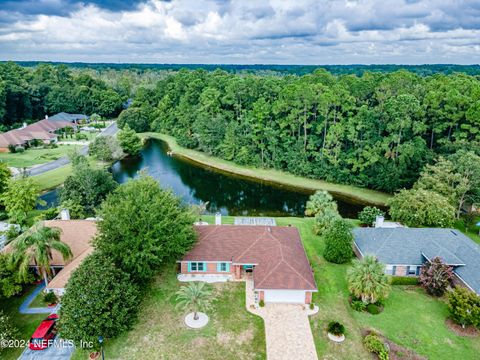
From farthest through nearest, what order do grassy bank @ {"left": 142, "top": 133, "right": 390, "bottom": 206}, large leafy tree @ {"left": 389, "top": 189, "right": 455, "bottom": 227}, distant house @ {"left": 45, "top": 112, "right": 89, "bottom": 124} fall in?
distant house @ {"left": 45, "top": 112, "right": 89, "bottom": 124}, grassy bank @ {"left": 142, "top": 133, "right": 390, "bottom": 206}, large leafy tree @ {"left": 389, "top": 189, "right": 455, "bottom": 227}

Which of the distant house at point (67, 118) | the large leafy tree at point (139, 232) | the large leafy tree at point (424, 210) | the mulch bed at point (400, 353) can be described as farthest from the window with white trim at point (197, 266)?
the distant house at point (67, 118)

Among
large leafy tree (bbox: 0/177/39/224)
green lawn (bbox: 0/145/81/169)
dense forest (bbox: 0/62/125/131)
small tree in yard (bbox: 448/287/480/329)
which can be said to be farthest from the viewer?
dense forest (bbox: 0/62/125/131)

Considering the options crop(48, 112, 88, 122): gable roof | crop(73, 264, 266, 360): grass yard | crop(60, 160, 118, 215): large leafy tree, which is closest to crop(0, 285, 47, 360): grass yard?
crop(73, 264, 266, 360): grass yard

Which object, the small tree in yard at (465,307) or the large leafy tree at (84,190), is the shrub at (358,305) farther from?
the large leafy tree at (84,190)

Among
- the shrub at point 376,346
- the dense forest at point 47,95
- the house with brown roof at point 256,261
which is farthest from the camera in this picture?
the dense forest at point 47,95

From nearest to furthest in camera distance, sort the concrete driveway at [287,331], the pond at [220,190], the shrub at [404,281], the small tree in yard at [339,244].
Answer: the concrete driveway at [287,331] < the shrub at [404,281] < the small tree in yard at [339,244] < the pond at [220,190]

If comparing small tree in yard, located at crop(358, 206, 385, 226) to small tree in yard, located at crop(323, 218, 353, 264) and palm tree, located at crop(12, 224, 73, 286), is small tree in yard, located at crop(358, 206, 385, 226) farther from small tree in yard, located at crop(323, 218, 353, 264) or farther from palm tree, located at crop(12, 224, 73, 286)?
palm tree, located at crop(12, 224, 73, 286)

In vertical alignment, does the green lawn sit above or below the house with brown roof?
below
